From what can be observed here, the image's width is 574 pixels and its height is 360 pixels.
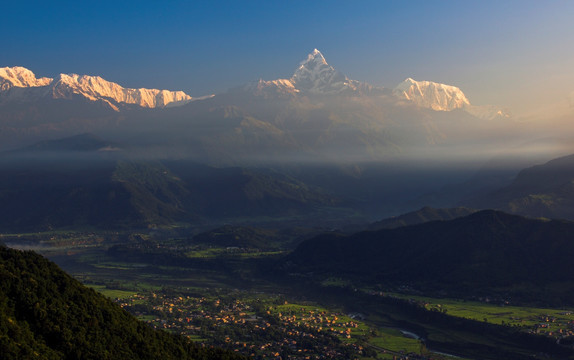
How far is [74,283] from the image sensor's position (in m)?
76.4

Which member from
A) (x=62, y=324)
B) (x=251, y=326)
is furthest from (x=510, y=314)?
(x=62, y=324)

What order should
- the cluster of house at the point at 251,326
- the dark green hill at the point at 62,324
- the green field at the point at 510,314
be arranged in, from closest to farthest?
the dark green hill at the point at 62,324
the cluster of house at the point at 251,326
the green field at the point at 510,314

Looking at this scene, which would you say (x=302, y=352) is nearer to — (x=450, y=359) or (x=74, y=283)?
(x=450, y=359)

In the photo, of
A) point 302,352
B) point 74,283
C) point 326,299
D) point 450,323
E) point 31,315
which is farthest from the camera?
point 326,299

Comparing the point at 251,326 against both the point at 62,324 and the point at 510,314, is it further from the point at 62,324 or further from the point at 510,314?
the point at 62,324

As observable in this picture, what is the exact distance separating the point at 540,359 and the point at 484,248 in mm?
77497

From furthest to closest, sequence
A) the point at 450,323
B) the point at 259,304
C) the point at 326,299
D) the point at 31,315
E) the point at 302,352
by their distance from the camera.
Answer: the point at 326,299 < the point at 259,304 < the point at 450,323 < the point at 302,352 < the point at 31,315

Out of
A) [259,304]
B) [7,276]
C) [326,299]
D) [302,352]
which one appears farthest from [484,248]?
[7,276]

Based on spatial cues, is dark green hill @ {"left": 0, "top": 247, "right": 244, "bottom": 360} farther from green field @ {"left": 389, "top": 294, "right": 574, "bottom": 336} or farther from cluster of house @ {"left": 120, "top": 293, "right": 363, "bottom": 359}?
green field @ {"left": 389, "top": 294, "right": 574, "bottom": 336}

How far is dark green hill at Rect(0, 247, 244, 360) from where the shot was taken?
2419 inches

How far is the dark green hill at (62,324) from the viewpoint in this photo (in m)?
A: 61.4

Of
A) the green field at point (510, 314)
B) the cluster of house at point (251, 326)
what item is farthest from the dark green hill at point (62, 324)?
the green field at point (510, 314)

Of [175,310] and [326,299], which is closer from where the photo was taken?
[175,310]

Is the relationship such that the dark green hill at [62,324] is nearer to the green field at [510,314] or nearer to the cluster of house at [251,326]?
the cluster of house at [251,326]
